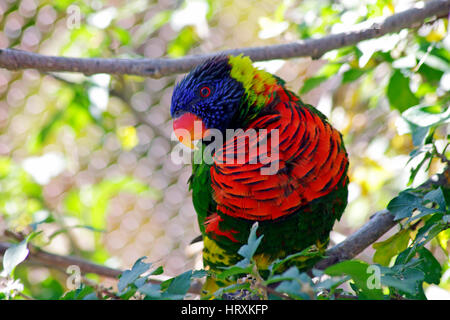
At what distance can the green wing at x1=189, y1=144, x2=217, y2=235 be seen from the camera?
4.14 ft

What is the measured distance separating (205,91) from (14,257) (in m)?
0.64

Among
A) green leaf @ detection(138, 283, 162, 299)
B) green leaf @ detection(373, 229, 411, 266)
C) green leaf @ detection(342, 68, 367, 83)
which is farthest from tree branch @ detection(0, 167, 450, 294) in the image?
green leaf @ detection(138, 283, 162, 299)

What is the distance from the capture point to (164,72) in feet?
3.93

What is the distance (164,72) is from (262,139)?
0.33 metres

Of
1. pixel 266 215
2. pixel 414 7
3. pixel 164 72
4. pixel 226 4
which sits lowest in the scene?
pixel 226 4

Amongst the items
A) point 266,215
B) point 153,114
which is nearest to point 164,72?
point 266,215

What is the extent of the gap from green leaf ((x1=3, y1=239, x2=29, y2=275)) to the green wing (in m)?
0.50

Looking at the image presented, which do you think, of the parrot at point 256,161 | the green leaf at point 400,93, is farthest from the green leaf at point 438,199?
the green leaf at point 400,93

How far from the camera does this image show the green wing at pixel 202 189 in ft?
4.14

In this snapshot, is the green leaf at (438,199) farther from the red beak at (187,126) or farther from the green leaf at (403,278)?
the red beak at (187,126)

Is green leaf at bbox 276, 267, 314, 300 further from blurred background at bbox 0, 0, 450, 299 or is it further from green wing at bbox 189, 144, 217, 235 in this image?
green wing at bbox 189, 144, 217, 235
